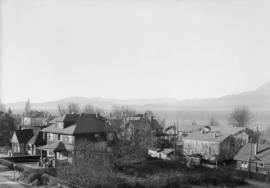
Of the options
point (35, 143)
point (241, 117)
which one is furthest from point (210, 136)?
point (241, 117)

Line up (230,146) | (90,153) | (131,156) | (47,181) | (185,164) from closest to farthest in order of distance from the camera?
1. (47,181)
2. (90,153)
3. (131,156)
4. (185,164)
5. (230,146)

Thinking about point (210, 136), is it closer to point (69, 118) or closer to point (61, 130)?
point (69, 118)

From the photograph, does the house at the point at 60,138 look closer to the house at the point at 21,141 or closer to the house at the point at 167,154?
the house at the point at 21,141

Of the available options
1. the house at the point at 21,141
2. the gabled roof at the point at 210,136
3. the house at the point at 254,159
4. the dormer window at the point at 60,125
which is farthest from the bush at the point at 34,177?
the gabled roof at the point at 210,136

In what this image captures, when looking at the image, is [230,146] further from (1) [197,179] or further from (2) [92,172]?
(2) [92,172]

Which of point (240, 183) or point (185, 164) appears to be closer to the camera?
point (240, 183)

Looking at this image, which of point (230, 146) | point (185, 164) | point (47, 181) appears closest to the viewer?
point (47, 181)

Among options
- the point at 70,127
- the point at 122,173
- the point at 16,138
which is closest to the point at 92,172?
the point at 122,173

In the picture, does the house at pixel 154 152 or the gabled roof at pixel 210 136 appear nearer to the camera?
the house at pixel 154 152
